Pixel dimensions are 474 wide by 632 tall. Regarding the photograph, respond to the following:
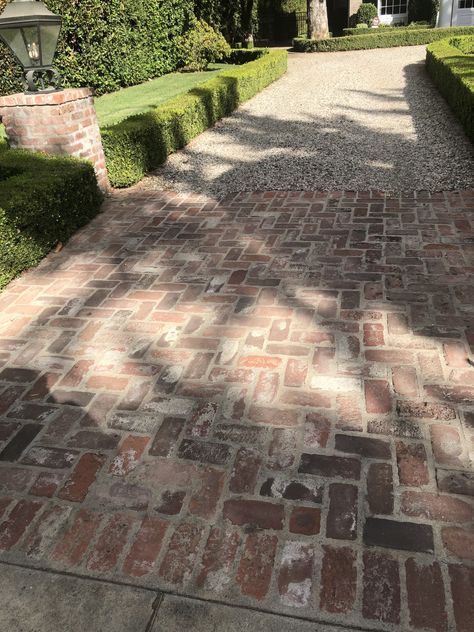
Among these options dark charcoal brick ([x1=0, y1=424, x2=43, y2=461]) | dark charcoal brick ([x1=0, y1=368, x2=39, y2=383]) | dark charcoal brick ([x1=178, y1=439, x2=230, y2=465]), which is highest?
dark charcoal brick ([x1=0, y1=368, x2=39, y2=383])

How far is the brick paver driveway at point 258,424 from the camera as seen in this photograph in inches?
83.4

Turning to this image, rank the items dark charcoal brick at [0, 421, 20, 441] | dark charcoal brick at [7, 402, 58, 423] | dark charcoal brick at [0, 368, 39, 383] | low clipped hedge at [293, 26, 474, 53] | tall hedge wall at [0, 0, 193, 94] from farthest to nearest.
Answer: low clipped hedge at [293, 26, 474, 53] < tall hedge wall at [0, 0, 193, 94] < dark charcoal brick at [0, 368, 39, 383] < dark charcoal brick at [7, 402, 58, 423] < dark charcoal brick at [0, 421, 20, 441]

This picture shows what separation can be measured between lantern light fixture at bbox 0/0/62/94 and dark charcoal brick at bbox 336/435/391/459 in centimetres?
564

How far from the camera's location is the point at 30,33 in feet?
18.2

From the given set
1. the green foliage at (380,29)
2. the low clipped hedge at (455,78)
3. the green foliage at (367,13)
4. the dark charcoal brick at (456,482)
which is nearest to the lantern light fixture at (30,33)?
the dark charcoal brick at (456,482)

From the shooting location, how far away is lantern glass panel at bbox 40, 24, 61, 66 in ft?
18.4

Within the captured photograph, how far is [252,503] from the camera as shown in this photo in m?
2.41

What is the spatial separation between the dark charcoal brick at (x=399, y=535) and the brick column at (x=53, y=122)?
6001 millimetres

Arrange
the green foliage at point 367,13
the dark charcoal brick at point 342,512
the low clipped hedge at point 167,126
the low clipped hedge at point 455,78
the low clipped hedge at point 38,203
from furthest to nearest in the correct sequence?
the green foliage at point 367,13 → the low clipped hedge at point 455,78 → the low clipped hedge at point 167,126 → the low clipped hedge at point 38,203 → the dark charcoal brick at point 342,512

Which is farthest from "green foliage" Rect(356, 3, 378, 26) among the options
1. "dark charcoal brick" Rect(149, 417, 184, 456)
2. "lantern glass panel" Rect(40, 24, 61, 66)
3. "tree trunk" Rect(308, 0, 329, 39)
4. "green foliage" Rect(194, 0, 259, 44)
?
"dark charcoal brick" Rect(149, 417, 184, 456)

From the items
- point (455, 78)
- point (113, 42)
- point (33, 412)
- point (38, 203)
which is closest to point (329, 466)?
point (33, 412)

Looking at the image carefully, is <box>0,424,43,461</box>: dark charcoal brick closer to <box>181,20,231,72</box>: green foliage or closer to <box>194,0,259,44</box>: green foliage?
<box>181,20,231,72</box>: green foliage

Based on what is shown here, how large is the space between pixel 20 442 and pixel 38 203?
318 cm

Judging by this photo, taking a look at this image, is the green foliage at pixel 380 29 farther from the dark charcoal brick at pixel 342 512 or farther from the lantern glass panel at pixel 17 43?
the dark charcoal brick at pixel 342 512
